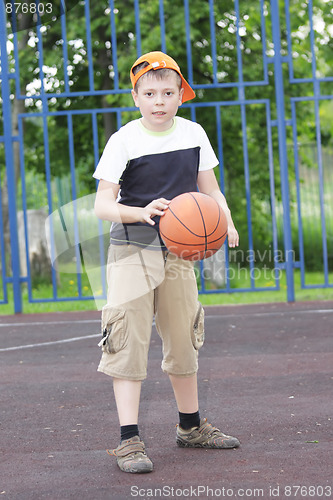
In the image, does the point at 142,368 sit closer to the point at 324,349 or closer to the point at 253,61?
the point at 324,349

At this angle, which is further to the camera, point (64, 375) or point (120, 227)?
point (64, 375)

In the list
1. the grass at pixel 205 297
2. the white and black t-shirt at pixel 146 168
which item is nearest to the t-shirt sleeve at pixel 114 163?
the white and black t-shirt at pixel 146 168

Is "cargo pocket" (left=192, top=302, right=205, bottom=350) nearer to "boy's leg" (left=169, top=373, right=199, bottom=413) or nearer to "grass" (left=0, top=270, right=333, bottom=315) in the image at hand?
"boy's leg" (left=169, top=373, right=199, bottom=413)

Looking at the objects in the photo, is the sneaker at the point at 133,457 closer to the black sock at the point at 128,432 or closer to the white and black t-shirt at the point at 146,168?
the black sock at the point at 128,432

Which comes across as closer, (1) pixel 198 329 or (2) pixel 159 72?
(2) pixel 159 72


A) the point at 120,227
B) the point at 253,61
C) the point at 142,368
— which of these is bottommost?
the point at 142,368

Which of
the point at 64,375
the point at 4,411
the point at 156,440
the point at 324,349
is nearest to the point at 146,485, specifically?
the point at 156,440

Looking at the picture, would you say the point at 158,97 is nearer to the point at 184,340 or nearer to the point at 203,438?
the point at 184,340

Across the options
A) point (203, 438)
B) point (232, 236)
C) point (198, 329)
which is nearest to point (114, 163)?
point (232, 236)

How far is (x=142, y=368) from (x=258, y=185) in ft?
31.2

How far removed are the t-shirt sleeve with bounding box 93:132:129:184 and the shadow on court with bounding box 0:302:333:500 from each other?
114 cm

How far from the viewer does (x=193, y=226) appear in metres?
3.33

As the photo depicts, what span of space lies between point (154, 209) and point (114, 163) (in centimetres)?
28

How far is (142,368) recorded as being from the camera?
135 inches
